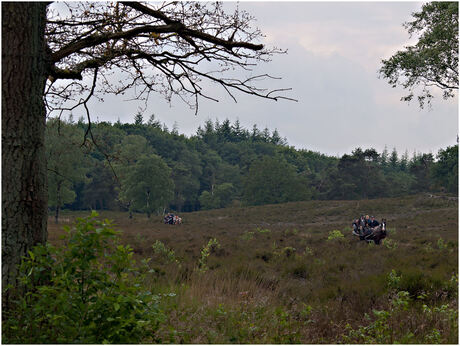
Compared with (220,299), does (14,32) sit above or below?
above

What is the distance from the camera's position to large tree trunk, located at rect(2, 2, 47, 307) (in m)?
3.90

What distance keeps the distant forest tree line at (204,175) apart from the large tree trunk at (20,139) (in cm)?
2720

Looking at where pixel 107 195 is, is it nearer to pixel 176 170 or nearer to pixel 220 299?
pixel 176 170

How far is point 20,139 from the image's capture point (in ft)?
13.0

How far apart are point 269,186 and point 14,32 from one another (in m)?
66.7

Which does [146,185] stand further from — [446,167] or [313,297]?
[313,297]

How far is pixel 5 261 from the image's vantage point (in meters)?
3.87

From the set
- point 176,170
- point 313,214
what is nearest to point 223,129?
point 176,170

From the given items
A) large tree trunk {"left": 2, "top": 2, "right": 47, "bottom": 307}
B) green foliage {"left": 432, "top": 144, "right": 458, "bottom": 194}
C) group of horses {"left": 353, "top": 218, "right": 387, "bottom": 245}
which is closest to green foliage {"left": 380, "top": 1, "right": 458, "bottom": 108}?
group of horses {"left": 353, "top": 218, "right": 387, "bottom": 245}

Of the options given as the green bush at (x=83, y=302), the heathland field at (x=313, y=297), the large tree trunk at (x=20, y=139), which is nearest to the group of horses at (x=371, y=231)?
the heathland field at (x=313, y=297)

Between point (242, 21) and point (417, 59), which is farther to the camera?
point (417, 59)

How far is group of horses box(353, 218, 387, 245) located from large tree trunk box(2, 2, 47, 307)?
15291mm

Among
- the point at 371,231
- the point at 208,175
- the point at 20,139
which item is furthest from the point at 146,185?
the point at 20,139

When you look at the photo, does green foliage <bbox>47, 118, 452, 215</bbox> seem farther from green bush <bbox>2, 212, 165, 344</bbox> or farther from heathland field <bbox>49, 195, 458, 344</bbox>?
green bush <bbox>2, 212, 165, 344</bbox>
